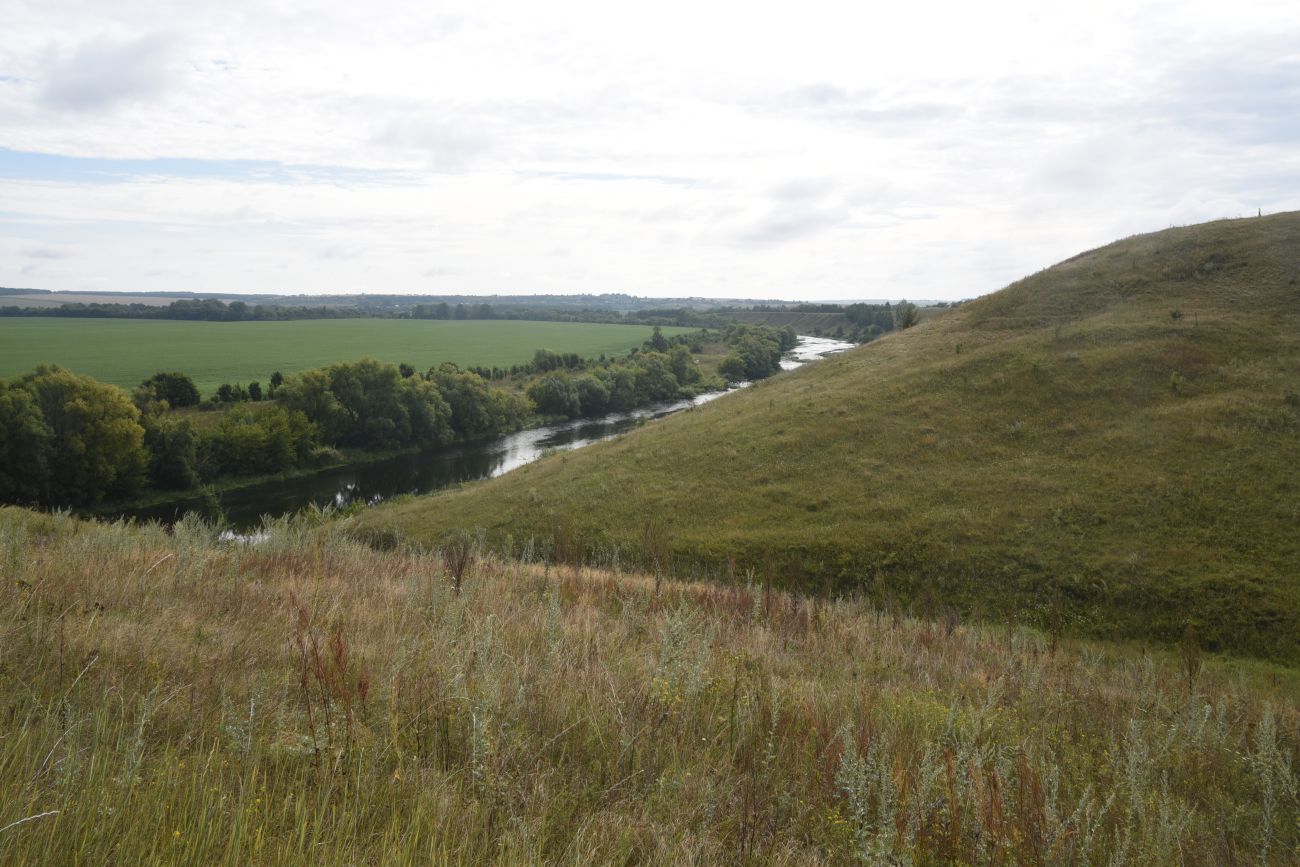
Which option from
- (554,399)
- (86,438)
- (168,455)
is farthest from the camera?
(554,399)

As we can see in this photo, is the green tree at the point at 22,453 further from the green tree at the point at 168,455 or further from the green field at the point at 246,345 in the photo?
the green field at the point at 246,345

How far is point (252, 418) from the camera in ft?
182

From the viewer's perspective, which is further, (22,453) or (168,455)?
(168,455)

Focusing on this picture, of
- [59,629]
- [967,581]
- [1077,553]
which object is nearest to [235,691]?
[59,629]

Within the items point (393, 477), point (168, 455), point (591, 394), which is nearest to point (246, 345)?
point (591, 394)

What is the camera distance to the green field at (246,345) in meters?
90.3

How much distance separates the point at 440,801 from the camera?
2.65 meters

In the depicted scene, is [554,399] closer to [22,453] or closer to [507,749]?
[22,453]

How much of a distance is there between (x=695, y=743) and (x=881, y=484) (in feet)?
81.9

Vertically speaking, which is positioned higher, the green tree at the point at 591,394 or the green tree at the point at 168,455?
the green tree at the point at 591,394

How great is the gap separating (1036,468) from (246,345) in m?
134

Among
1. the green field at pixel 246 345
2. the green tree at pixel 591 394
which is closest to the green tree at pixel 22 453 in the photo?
the green field at pixel 246 345

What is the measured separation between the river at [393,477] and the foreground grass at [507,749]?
3784 centimetres

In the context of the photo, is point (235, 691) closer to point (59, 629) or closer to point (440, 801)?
point (59, 629)
